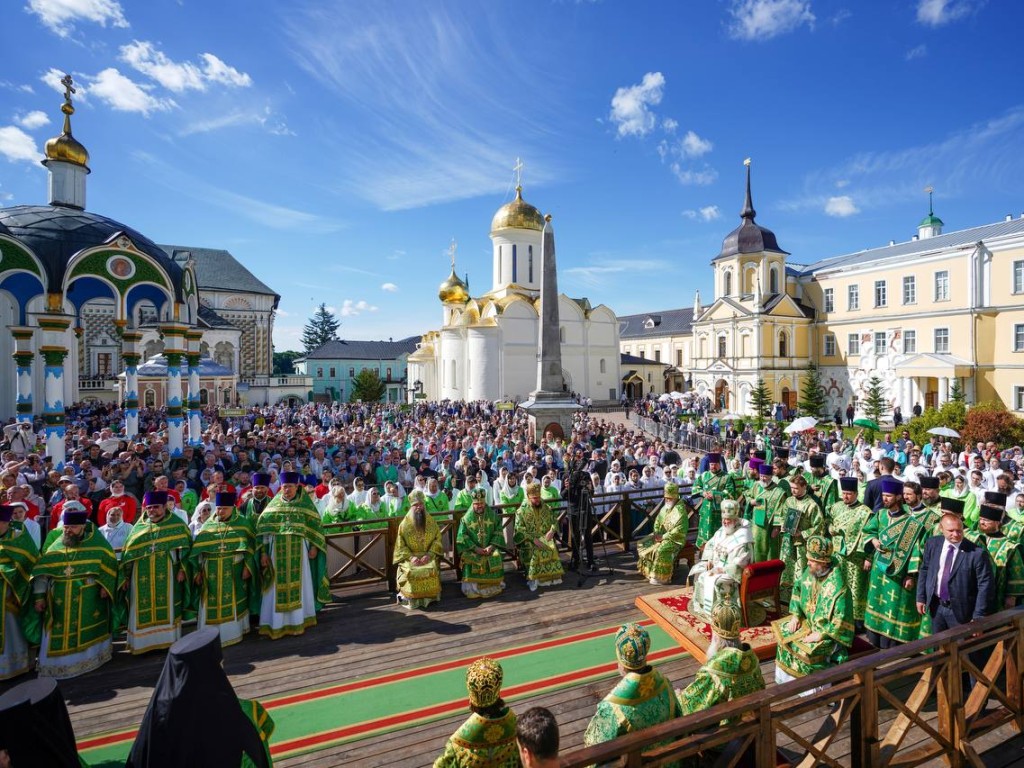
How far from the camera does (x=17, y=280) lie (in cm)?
1255

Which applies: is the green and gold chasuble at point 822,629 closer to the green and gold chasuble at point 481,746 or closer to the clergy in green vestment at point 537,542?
the green and gold chasuble at point 481,746

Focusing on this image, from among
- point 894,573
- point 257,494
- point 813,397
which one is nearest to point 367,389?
point 813,397

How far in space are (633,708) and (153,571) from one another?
5262mm

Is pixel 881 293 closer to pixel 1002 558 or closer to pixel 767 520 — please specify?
pixel 767 520

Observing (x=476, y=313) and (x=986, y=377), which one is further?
(x=476, y=313)

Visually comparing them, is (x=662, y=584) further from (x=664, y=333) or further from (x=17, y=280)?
(x=664, y=333)

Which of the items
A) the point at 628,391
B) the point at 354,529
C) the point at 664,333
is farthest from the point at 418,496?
the point at 664,333

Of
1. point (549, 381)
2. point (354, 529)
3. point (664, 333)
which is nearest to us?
point (354, 529)

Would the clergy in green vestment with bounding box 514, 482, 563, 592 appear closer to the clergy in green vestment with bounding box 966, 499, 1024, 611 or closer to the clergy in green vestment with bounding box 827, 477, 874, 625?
the clergy in green vestment with bounding box 827, 477, 874, 625

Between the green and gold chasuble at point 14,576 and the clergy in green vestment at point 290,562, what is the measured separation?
6.94ft

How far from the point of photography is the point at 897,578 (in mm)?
5508

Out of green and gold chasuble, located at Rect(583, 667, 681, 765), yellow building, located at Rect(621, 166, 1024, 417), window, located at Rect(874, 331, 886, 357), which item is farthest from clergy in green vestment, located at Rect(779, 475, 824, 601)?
window, located at Rect(874, 331, 886, 357)

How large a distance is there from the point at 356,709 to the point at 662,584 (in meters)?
4.64

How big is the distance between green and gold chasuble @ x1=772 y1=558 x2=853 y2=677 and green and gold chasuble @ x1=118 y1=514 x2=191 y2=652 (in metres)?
6.17
